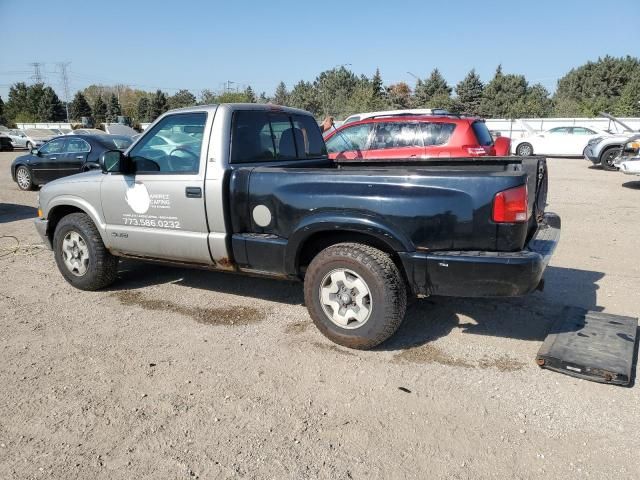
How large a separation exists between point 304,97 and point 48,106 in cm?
4107

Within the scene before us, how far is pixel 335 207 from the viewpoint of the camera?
3639 mm

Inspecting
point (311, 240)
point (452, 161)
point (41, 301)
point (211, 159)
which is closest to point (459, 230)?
point (311, 240)

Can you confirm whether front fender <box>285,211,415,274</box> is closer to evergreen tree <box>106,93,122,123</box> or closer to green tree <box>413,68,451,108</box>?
green tree <box>413,68,451,108</box>

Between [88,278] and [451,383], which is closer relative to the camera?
[451,383]

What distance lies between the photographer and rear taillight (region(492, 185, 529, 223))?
3.17 meters

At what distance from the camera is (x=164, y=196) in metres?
4.44

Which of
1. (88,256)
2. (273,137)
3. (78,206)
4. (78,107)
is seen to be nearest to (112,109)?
(78,107)

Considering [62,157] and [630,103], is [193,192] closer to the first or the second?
[62,157]

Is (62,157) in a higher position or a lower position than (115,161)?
lower

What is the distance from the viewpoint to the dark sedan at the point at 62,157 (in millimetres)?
11578

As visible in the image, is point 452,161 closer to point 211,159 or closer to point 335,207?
point 335,207

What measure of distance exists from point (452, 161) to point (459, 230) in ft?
6.02

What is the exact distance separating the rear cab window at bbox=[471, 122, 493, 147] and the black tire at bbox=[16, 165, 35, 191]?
11.2 metres

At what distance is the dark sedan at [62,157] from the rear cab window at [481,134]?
7.84 metres
